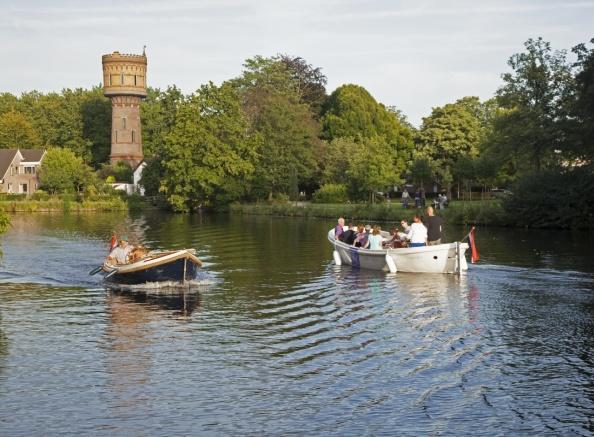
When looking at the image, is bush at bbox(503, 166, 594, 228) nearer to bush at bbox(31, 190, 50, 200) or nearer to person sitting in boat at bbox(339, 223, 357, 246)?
person sitting in boat at bbox(339, 223, 357, 246)

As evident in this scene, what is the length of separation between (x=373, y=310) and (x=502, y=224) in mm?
37266

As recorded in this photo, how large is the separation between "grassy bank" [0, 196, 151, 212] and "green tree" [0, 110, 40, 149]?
100ft

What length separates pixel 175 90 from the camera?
117500mm

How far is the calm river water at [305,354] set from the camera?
41.9 ft

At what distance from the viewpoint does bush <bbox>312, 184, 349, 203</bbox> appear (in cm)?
8619

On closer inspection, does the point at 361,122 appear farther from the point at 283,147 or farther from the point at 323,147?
the point at 283,147

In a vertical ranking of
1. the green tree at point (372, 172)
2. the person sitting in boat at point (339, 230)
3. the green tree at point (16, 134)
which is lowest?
the person sitting in boat at point (339, 230)

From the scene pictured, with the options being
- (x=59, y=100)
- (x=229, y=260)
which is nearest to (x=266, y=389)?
(x=229, y=260)

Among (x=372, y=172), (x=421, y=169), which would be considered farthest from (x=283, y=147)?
(x=421, y=169)

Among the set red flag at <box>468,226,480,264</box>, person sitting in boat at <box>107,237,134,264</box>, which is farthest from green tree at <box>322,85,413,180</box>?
person sitting in boat at <box>107,237,134,264</box>

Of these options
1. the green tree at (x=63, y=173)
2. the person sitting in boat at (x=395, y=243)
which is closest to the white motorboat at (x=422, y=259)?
the person sitting in boat at (x=395, y=243)

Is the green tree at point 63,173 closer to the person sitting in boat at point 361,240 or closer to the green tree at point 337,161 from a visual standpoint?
the green tree at point 337,161

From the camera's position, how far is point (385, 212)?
65062 mm

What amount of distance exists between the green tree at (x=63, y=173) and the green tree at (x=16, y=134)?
795 inches
